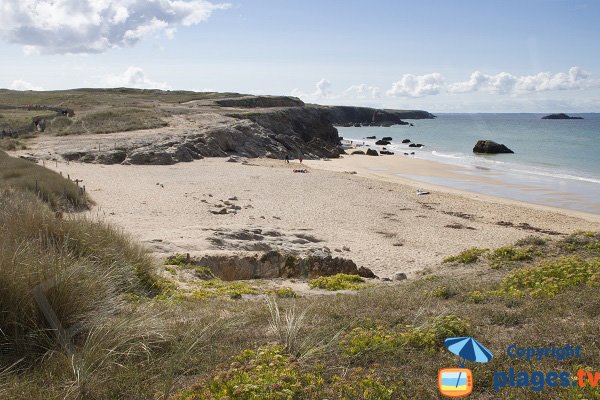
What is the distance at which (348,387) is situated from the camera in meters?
3.50

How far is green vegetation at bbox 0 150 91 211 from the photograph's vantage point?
15.3 m

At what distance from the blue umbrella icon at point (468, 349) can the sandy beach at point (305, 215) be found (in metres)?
6.56

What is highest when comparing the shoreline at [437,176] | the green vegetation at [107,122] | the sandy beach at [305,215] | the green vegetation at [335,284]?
the green vegetation at [107,122]

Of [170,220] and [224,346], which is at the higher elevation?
[224,346]

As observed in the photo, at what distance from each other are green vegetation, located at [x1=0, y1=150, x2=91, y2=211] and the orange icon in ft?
45.0

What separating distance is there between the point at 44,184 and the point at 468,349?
1554cm

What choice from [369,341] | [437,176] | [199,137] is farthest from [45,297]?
[199,137]

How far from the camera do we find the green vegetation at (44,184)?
15.3 meters

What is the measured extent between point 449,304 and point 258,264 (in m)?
5.21

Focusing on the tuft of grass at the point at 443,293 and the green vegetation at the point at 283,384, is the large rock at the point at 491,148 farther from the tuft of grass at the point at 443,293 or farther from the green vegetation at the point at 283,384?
the green vegetation at the point at 283,384

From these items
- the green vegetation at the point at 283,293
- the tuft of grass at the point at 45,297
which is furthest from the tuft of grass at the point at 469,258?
the tuft of grass at the point at 45,297

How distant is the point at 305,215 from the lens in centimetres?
1916

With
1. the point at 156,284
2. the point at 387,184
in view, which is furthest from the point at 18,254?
the point at 387,184

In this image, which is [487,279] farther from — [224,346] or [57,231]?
[57,231]
